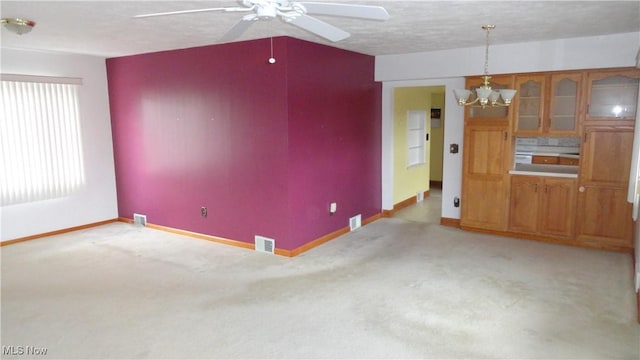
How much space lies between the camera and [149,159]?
569cm

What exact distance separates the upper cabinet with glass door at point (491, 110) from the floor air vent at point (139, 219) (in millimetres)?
4381

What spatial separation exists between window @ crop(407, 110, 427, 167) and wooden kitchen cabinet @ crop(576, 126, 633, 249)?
268cm

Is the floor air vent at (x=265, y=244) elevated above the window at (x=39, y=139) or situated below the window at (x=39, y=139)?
below

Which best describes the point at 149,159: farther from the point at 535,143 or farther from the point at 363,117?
the point at 535,143

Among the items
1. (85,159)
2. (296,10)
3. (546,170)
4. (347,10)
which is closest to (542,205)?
(546,170)

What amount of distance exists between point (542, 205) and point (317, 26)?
373 cm

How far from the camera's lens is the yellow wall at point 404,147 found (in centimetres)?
643

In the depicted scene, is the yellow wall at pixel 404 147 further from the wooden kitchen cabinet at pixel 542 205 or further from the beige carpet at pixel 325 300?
the wooden kitchen cabinet at pixel 542 205

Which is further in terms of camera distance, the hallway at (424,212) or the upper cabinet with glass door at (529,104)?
the hallway at (424,212)

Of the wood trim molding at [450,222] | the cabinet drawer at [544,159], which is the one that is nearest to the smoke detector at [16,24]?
the wood trim molding at [450,222]

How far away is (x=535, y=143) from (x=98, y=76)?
18.8 ft

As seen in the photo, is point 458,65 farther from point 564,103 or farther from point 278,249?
point 278,249

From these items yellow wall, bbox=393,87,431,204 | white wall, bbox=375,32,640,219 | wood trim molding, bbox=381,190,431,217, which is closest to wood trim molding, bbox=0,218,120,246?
wood trim molding, bbox=381,190,431,217

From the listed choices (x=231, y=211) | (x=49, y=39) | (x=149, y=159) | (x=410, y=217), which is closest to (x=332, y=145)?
(x=231, y=211)
